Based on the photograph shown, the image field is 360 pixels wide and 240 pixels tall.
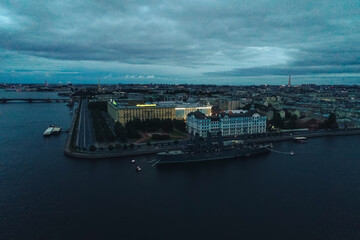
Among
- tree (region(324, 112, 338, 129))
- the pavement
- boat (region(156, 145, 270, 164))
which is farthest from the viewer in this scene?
tree (region(324, 112, 338, 129))

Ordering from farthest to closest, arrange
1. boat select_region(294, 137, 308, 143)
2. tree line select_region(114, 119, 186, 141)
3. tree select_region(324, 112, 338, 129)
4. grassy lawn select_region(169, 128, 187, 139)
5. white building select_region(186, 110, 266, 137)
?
tree select_region(324, 112, 338, 129), tree line select_region(114, 119, 186, 141), grassy lawn select_region(169, 128, 187, 139), white building select_region(186, 110, 266, 137), boat select_region(294, 137, 308, 143)

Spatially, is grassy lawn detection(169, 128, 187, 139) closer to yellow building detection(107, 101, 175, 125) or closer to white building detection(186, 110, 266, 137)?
white building detection(186, 110, 266, 137)

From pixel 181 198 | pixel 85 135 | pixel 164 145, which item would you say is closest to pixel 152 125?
pixel 164 145

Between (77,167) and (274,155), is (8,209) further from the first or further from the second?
(274,155)

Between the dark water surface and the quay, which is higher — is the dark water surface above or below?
below

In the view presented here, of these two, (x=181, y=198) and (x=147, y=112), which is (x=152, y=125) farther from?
(x=181, y=198)

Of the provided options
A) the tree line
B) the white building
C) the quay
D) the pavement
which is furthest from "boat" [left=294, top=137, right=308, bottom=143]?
the pavement

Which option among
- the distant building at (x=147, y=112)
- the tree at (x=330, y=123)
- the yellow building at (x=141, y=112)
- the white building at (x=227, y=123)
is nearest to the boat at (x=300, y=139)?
the white building at (x=227, y=123)

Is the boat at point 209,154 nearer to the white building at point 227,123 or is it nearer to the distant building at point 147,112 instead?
the white building at point 227,123
